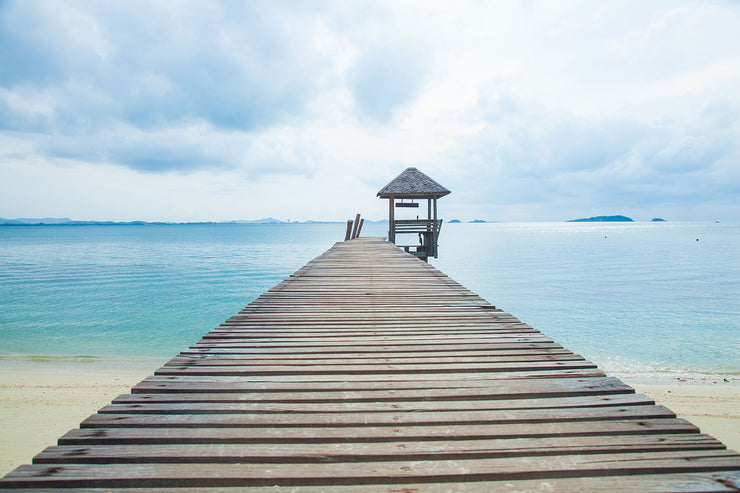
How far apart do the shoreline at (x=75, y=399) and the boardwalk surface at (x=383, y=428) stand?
5.07 metres

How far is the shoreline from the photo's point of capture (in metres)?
6.19

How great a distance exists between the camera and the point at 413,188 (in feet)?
64.0

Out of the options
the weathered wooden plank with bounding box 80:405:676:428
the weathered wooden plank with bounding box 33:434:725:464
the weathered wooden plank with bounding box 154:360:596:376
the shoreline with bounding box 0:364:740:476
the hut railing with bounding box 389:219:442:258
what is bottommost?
the shoreline with bounding box 0:364:740:476

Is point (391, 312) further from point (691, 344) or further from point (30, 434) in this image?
point (691, 344)

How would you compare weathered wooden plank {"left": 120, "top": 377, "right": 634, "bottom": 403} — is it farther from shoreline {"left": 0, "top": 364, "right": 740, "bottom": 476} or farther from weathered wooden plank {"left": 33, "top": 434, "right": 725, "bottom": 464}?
shoreline {"left": 0, "top": 364, "right": 740, "bottom": 476}

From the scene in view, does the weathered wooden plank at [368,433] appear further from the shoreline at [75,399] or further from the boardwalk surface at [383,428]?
the shoreline at [75,399]

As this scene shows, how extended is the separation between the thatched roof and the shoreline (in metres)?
12.2

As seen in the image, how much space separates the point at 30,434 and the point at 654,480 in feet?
27.6

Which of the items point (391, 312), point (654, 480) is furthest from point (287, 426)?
point (391, 312)

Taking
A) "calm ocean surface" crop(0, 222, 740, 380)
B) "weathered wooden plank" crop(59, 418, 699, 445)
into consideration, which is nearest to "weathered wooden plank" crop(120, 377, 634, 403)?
"weathered wooden plank" crop(59, 418, 699, 445)

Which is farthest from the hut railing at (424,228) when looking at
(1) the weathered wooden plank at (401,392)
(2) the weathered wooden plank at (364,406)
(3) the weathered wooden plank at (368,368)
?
(2) the weathered wooden plank at (364,406)

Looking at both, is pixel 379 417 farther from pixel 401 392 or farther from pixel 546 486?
pixel 546 486

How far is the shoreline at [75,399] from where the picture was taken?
20.3ft

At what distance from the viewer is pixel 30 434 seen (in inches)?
248
